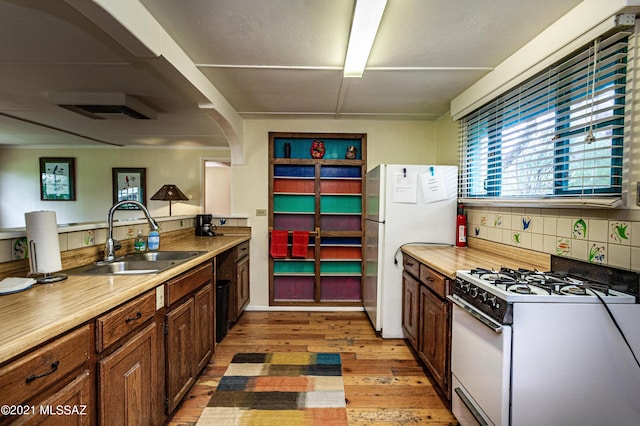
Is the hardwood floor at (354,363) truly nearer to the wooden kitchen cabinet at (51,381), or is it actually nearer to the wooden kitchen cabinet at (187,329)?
the wooden kitchen cabinet at (187,329)

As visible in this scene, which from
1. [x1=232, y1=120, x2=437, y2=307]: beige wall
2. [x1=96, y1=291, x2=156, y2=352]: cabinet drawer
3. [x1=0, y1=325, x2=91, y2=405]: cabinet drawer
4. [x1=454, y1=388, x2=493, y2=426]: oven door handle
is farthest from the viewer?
[x1=232, y1=120, x2=437, y2=307]: beige wall

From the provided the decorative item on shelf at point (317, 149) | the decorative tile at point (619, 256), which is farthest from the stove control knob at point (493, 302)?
the decorative item on shelf at point (317, 149)

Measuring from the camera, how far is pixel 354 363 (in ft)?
8.11

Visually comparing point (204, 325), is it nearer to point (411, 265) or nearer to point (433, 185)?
A: point (411, 265)

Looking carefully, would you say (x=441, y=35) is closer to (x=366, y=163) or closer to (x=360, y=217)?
(x=366, y=163)

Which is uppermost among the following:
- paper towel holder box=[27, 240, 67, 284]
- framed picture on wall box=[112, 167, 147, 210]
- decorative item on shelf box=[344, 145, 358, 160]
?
decorative item on shelf box=[344, 145, 358, 160]

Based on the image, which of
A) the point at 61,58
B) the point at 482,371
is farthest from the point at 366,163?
the point at 61,58

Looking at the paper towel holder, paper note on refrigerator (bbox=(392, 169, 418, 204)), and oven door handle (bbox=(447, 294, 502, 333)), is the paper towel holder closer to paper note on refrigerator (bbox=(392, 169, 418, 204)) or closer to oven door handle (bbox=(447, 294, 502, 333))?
oven door handle (bbox=(447, 294, 502, 333))

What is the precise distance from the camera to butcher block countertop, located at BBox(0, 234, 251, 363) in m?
0.86

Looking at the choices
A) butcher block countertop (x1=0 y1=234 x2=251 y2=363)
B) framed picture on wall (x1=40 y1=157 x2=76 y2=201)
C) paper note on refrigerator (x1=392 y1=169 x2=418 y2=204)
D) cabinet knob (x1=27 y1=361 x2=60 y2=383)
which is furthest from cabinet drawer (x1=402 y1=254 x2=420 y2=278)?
framed picture on wall (x1=40 y1=157 x2=76 y2=201)

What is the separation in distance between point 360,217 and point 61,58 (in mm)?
3068

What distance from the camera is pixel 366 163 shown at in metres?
3.71

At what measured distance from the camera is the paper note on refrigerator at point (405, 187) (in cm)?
279

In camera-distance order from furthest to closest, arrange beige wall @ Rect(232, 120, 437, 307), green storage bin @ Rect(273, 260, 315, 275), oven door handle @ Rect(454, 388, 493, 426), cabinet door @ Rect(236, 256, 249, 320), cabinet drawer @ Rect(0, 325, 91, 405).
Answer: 1. green storage bin @ Rect(273, 260, 315, 275)
2. beige wall @ Rect(232, 120, 437, 307)
3. cabinet door @ Rect(236, 256, 249, 320)
4. oven door handle @ Rect(454, 388, 493, 426)
5. cabinet drawer @ Rect(0, 325, 91, 405)
